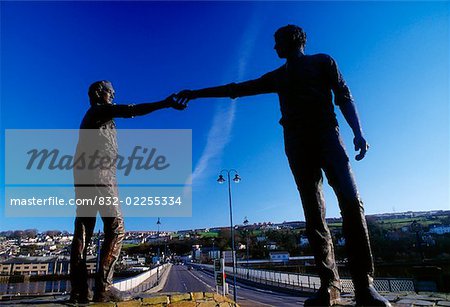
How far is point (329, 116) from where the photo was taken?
2984mm

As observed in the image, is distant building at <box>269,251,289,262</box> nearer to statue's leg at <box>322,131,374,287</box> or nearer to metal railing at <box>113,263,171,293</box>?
metal railing at <box>113,263,171,293</box>

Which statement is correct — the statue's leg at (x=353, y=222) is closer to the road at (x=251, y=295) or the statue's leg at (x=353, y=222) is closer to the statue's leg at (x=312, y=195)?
the statue's leg at (x=312, y=195)

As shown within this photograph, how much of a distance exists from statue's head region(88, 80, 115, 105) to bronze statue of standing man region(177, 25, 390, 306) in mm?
2259

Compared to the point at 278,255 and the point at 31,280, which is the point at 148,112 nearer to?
the point at 278,255

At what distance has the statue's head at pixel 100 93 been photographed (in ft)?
14.8

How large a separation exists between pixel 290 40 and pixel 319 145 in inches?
49.9

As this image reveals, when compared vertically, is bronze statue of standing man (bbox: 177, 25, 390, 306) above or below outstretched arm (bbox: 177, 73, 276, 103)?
below

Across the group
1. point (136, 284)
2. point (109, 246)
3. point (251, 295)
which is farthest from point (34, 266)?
point (109, 246)

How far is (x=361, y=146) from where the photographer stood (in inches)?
112

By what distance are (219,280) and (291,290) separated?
16.1 meters

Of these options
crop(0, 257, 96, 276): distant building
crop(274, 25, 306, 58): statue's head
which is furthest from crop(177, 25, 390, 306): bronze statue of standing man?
crop(0, 257, 96, 276): distant building

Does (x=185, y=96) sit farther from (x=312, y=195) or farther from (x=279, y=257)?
(x=279, y=257)

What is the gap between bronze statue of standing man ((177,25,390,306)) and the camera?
246 centimetres

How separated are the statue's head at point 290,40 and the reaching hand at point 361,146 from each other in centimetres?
121
